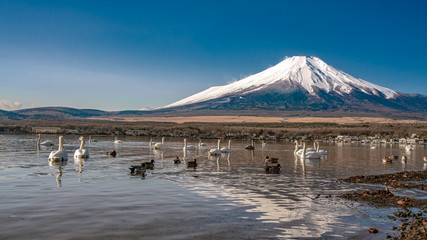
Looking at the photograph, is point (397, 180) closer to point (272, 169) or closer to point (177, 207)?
point (272, 169)

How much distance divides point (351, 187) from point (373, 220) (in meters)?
6.05

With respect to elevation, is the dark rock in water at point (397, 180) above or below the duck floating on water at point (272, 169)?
below

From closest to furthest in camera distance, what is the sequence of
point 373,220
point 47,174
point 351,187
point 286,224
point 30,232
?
point 30,232, point 286,224, point 373,220, point 351,187, point 47,174

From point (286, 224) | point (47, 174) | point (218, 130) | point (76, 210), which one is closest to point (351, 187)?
point (286, 224)

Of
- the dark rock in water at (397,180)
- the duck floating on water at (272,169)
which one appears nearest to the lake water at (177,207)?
the dark rock in water at (397,180)

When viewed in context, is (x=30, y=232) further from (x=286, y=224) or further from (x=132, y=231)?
(x=286, y=224)

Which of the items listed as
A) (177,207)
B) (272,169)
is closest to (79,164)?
(272,169)

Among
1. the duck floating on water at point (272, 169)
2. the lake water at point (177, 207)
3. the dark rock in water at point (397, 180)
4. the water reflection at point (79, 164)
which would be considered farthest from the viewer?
the duck floating on water at point (272, 169)

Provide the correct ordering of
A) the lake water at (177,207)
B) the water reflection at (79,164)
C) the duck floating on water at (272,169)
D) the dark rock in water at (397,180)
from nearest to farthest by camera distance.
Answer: the lake water at (177,207), the dark rock in water at (397,180), the water reflection at (79,164), the duck floating on water at (272,169)

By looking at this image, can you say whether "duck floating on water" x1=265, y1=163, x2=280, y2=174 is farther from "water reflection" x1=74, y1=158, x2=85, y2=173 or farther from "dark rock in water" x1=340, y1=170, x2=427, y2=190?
"water reflection" x1=74, y1=158, x2=85, y2=173

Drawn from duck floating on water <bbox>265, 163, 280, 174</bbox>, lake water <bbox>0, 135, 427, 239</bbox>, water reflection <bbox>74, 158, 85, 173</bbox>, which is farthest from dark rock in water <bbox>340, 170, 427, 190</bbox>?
water reflection <bbox>74, 158, 85, 173</bbox>

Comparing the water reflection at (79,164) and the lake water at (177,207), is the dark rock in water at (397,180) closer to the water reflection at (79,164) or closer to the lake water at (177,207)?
the lake water at (177,207)

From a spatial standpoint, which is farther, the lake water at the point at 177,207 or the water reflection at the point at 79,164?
the water reflection at the point at 79,164

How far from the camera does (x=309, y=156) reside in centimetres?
3206
